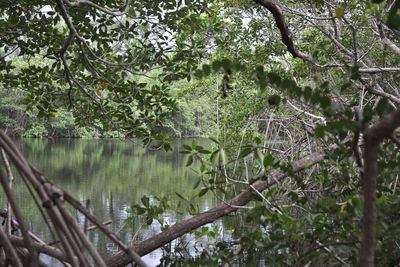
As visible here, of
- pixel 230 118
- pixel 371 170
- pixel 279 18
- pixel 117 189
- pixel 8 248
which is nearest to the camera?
pixel 371 170

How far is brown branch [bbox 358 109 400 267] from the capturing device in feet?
2.64

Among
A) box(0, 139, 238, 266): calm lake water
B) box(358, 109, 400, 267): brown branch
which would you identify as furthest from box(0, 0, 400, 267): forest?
box(0, 139, 238, 266): calm lake water

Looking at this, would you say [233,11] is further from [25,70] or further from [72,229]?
[72,229]

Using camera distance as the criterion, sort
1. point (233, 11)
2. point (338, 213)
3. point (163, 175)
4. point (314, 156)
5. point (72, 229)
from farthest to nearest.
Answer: point (163, 175) < point (233, 11) < point (314, 156) < point (338, 213) < point (72, 229)

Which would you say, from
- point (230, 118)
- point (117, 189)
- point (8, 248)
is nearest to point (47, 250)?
point (8, 248)

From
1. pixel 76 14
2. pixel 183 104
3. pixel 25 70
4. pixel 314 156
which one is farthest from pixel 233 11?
pixel 183 104

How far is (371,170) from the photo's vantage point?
831mm

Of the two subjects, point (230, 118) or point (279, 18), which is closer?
point (279, 18)

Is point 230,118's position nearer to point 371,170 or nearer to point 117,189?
point 117,189

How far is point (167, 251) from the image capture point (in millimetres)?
4234

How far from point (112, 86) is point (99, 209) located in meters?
4.24

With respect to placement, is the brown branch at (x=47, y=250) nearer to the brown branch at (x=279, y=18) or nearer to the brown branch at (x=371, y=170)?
the brown branch at (x=371, y=170)

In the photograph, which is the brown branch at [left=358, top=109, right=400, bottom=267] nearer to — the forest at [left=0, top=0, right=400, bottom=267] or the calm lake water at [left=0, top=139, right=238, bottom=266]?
the forest at [left=0, top=0, right=400, bottom=267]

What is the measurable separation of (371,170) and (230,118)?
5794 millimetres
